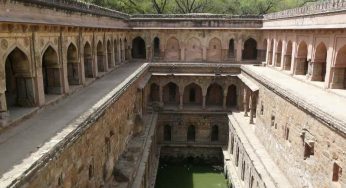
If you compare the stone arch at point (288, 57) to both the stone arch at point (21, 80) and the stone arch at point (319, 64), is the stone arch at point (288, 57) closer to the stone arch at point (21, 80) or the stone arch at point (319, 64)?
the stone arch at point (319, 64)

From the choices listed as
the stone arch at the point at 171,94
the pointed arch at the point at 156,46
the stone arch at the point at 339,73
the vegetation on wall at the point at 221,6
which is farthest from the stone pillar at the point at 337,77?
the vegetation on wall at the point at 221,6

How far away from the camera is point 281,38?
2183cm

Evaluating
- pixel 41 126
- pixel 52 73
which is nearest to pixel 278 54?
pixel 52 73

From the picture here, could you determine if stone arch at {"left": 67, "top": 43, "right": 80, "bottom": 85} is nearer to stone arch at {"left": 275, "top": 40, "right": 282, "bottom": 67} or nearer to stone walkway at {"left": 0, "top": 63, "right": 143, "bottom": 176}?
stone walkway at {"left": 0, "top": 63, "right": 143, "bottom": 176}

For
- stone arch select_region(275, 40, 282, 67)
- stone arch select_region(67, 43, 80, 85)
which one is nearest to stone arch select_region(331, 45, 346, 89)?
stone arch select_region(275, 40, 282, 67)

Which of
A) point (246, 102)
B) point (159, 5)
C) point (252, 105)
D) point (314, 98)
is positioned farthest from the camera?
point (159, 5)

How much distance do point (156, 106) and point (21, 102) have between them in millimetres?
13912

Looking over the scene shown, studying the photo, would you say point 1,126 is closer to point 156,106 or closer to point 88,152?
point 88,152

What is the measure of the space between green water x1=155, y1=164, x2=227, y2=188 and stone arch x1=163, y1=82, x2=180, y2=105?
5.14 m

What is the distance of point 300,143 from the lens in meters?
12.5

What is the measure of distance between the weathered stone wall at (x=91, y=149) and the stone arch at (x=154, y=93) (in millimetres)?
8255

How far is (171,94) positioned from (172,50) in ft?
12.4

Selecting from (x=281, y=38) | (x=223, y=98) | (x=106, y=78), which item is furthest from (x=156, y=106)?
(x=281, y=38)

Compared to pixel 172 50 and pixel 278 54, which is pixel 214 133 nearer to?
pixel 278 54
